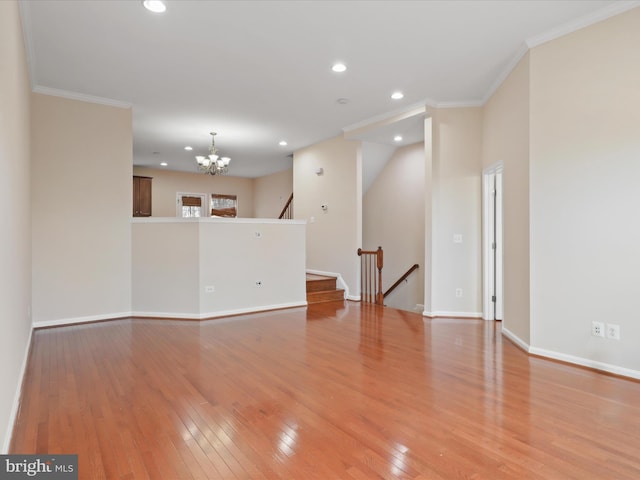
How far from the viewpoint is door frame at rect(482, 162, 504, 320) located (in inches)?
204

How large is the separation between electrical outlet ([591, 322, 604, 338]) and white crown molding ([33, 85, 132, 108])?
636 centimetres

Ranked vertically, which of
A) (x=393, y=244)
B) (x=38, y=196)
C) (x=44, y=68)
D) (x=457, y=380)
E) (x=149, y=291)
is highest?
(x=44, y=68)

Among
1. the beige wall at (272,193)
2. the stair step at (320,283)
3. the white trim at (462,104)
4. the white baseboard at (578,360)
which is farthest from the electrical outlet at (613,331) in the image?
the beige wall at (272,193)

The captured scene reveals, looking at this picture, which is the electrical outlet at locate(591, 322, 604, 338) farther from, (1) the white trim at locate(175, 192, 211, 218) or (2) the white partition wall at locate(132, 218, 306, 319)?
(1) the white trim at locate(175, 192, 211, 218)

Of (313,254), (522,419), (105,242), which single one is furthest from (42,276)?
(522,419)

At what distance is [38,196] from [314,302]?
4.38 m

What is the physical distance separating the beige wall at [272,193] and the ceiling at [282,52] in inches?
186

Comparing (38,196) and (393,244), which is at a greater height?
(38,196)

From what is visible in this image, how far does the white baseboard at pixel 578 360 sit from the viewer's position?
10.3ft

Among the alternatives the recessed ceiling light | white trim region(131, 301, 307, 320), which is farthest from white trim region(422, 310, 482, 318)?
the recessed ceiling light

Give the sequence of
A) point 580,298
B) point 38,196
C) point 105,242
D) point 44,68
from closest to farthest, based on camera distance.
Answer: point 580,298 < point 44,68 < point 38,196 < point 105,242

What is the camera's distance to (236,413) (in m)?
2.48

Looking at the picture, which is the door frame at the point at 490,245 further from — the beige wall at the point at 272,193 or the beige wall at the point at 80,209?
the beige wall at the point at 272,193

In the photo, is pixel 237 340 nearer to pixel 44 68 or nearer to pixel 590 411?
pixel 590 411
